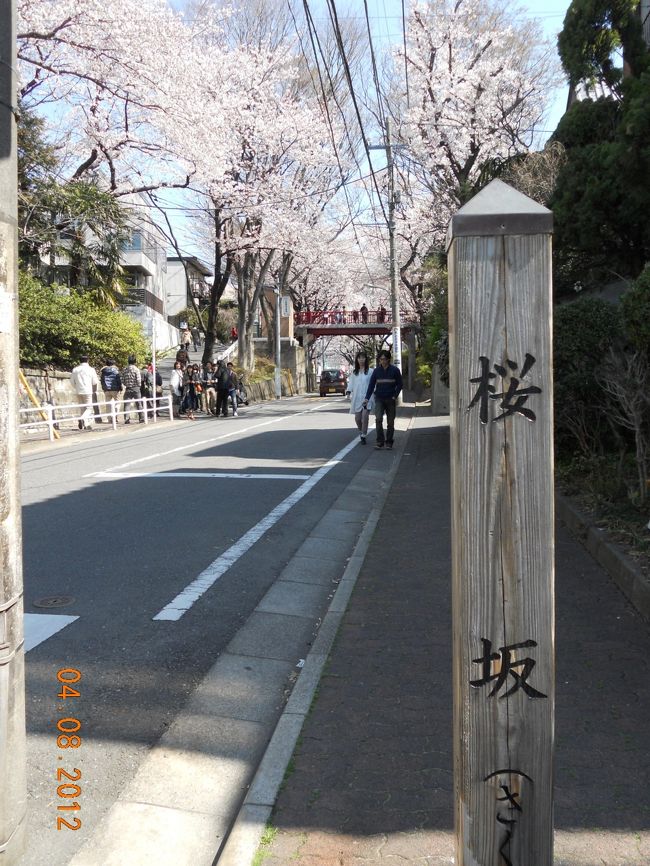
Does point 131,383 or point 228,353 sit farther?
point 228,353

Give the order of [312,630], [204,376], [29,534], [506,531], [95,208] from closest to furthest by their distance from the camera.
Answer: [506,531], [312,630], [29,534], [95,208], [204,376]

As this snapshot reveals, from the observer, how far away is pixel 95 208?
21344 mm

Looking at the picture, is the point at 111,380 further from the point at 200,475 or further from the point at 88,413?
the point at 200,475

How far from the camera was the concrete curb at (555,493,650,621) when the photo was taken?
5.41 m

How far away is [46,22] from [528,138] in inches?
545

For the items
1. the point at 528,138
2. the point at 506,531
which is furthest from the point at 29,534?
the point at 528,138

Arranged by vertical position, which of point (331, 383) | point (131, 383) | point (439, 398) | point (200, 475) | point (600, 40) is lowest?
point (200, 475)

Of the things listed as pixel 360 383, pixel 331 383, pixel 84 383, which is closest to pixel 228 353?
pixel 331 383

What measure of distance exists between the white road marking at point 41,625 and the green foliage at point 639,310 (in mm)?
4520

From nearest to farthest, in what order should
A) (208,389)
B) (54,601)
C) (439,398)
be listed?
1. (54,601)
2. (439,398)
3. (208,389)

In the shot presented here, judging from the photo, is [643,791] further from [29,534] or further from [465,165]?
[465,165]

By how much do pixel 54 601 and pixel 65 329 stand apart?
743 inches

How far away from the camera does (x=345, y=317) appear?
59.3 m

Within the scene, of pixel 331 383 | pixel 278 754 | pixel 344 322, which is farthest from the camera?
pixel 344 322
